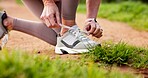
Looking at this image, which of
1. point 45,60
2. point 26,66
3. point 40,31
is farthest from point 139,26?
point 26,66

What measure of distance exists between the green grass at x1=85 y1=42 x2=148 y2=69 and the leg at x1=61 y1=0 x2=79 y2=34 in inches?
17.3

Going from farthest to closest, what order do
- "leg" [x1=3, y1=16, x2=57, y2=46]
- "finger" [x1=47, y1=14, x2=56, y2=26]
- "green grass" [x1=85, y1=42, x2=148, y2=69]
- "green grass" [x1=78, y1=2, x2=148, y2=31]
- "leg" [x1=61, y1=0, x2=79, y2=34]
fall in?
"green grass" [x1=78, y1=2, x2=148, y2=31]
"leg" [x1=3, y1=16, x2=57, y2=46]
"leg" [x1=61, y1=0, x2=79, y2=34]
"finger" [x1=47, y1=14, x2=56, y2=26]
"green grass" [x1=85, y1=42, x2=148, y2=69]

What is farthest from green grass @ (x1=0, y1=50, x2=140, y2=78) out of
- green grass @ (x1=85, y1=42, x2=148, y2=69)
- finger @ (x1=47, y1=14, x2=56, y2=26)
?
finger @ (x1=47, y1=14, x2=56, y2=26)

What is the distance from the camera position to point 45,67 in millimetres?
2229

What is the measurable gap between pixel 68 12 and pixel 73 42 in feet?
0.82

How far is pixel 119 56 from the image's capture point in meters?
3.06

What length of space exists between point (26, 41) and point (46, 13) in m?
1.14

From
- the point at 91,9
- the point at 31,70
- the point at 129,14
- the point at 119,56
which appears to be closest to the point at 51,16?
the point at 91,9

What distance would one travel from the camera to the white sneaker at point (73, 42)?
3400 mm

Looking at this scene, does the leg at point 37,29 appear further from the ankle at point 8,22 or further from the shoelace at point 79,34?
the shoelace at point 79,34

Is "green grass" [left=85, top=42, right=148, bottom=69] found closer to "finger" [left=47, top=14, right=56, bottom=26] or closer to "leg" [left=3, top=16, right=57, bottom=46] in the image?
"finger" [left=47, top=14, right=56, bottom=26]

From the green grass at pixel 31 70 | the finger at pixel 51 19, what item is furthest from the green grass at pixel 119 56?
the green grass at pixel 31 70

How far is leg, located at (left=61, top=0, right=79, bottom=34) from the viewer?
3535mm

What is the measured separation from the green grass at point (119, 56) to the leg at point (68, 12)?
1.44 ft
